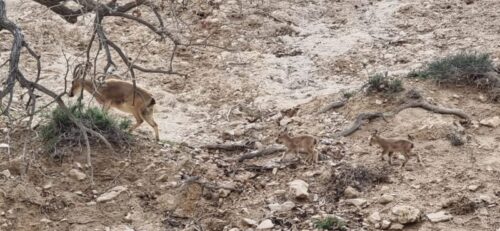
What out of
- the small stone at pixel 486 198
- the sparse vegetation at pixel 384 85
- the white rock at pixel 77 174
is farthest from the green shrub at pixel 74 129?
the small stone at pixel 486 198

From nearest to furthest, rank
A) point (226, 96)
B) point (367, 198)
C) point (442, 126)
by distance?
point (367, 198) < point (442, 126) < point (226, 96)

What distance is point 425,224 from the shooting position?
6.38 meters

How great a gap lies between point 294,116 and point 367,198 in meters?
2.23

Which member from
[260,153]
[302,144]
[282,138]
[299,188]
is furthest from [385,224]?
[260,153]

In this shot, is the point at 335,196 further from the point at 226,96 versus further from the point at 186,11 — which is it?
the point at 186,11

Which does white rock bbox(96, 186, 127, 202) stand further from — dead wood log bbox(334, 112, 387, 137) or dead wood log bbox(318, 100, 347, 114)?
dead wood log bbox(318, 100, 347, 114)

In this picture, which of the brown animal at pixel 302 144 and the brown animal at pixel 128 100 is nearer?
the brown animal at pixel 302 144

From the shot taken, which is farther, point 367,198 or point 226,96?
point 226,96

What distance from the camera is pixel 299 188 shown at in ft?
22.8

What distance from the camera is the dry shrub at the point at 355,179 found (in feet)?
22.9

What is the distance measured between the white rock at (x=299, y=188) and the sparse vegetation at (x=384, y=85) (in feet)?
7.08

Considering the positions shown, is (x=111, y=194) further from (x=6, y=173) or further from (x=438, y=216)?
(x=438, y=216)

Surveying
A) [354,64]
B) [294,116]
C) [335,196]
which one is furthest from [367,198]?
[354,64]

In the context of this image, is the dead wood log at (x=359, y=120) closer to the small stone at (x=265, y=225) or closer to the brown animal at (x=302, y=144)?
the brown animal at (x=302, y=144)
